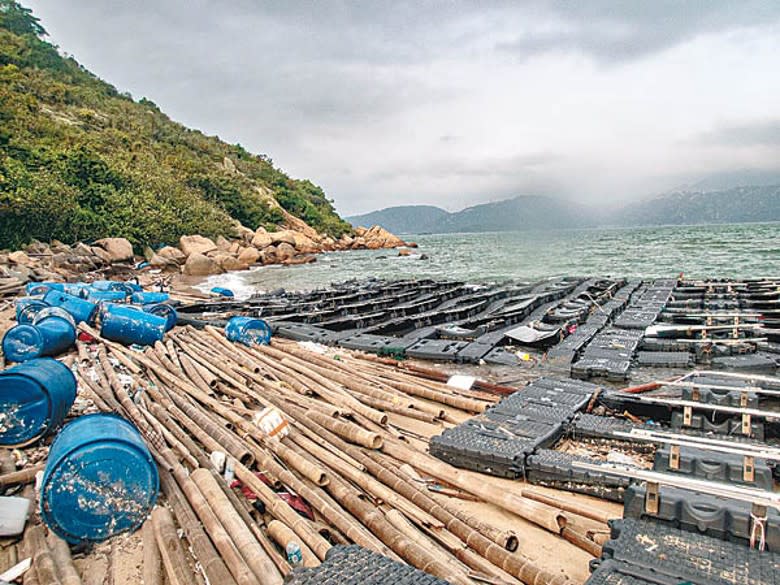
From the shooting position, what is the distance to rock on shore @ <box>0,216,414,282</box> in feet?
84.5

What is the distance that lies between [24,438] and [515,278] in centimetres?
3061

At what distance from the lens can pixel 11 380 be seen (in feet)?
16.5

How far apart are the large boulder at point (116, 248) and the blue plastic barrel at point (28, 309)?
2512 centimetres

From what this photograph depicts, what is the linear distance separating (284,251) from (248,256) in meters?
5.67

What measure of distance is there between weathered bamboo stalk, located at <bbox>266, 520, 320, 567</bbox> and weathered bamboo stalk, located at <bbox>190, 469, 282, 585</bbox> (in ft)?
0.63

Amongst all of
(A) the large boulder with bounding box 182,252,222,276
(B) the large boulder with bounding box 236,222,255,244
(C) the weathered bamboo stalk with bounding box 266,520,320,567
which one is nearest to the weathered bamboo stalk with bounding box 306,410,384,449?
(C) the weathered bamboo stalk with bounding box 266,520,320,567

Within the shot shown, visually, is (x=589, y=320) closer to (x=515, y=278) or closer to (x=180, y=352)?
(x=180, y=352)

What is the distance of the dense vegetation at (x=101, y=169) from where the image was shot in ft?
108

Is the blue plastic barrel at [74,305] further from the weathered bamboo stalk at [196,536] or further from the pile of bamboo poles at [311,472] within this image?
the weathered bamboo stalk at [196,536]

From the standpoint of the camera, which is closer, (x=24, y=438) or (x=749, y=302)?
(x=24, y=438)

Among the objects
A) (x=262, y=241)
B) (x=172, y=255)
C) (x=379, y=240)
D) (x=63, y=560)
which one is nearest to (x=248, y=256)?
(x=172, y=255)

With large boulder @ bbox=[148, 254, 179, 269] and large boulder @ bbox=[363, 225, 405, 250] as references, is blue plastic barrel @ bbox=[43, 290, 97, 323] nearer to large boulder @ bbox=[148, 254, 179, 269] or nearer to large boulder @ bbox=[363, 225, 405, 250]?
large boulder @ bbox=[148, 254, 179, 269]

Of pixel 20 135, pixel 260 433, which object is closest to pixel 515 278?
pixel 260 433

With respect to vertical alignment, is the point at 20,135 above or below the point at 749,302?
above
